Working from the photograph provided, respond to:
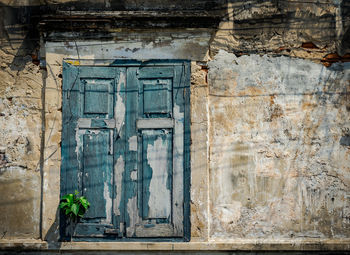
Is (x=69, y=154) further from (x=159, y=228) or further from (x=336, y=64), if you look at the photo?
(x=336, y=64)

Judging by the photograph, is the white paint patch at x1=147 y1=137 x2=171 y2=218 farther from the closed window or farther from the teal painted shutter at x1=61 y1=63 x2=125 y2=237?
the teal painted shutter at x1=61 y1=63 x2=125 y2=237

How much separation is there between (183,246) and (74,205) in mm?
1211

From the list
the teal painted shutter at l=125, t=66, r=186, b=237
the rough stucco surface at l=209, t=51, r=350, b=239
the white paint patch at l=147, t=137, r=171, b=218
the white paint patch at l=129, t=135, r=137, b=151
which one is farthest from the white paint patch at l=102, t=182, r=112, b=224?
the rough stucco surface at l=209, t=51, r=350, b=239

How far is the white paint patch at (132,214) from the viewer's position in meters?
4.57

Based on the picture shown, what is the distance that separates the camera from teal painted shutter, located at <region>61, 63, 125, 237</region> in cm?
459

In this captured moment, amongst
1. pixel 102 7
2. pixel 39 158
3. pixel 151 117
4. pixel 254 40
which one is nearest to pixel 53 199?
pixel 39 158

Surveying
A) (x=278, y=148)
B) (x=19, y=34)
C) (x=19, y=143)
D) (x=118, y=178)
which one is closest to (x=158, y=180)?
A: (x=118, y=178)

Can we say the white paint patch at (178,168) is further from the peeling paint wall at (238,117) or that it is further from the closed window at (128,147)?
the peeling paint wall at (238,117)

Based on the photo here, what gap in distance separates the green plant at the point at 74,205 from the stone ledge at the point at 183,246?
29 cm

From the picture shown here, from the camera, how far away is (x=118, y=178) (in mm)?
4629

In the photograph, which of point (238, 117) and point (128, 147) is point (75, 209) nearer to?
point (128, 147)

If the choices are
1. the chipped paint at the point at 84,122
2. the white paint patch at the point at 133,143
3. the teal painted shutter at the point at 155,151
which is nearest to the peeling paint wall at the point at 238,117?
the white paint patch at the point at 133,143

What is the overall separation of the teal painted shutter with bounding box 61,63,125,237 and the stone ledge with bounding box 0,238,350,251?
0.48 feet

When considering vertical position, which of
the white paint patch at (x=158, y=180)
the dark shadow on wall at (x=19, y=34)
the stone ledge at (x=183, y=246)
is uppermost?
the dark shadow on wall at (x=19, y=34)
